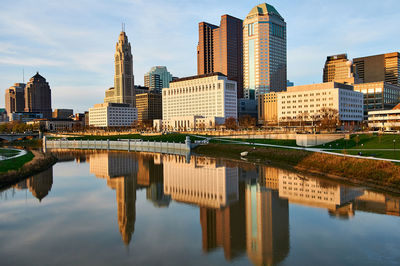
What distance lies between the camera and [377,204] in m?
28.7

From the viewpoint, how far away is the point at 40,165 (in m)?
55.5

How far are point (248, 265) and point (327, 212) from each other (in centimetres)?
1288

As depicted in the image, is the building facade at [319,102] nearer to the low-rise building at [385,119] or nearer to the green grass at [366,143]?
the low-rise building at [385,119]

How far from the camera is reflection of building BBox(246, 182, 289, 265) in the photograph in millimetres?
18859

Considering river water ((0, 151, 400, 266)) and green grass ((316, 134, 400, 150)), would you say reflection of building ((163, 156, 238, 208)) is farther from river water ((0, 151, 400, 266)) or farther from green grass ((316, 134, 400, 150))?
green grass ((316, 134, 400, 150))

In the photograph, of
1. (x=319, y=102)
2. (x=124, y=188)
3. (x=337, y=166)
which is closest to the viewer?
(x=124, y=188)

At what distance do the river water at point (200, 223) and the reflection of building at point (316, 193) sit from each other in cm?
10

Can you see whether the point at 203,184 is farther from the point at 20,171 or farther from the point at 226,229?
the point at 20,171

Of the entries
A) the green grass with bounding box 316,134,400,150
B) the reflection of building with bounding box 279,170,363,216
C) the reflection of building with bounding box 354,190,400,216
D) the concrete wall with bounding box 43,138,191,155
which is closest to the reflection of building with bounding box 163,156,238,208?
the reflection of building with bounding box 279,170,363,216

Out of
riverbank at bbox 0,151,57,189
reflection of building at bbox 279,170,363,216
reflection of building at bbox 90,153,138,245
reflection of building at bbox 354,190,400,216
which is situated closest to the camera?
reflection of building at bbox 90,153,138,245

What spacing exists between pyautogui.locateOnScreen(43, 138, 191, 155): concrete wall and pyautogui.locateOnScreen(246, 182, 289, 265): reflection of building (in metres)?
52.4

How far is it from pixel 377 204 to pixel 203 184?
Result: 19538 millimetres

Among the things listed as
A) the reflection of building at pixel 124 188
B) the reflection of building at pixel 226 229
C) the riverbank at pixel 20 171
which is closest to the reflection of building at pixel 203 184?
the reflection of building at pixel 226 229

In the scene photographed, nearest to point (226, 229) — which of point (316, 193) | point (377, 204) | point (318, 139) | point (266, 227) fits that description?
point (266, 227)
